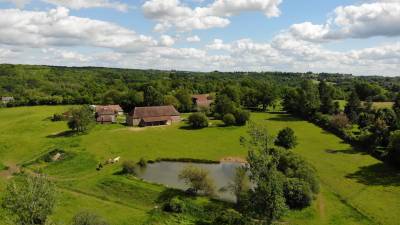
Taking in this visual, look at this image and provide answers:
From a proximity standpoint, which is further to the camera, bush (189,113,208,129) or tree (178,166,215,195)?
bush (189,113,208,129)

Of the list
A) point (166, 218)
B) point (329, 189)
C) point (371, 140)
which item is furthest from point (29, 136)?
point (371, 140)

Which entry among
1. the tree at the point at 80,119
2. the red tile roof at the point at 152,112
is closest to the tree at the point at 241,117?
the red tile roof at the point at 152,112

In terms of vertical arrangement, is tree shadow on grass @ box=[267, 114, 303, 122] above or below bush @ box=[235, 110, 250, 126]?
below

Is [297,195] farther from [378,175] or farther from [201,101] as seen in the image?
[201,101]

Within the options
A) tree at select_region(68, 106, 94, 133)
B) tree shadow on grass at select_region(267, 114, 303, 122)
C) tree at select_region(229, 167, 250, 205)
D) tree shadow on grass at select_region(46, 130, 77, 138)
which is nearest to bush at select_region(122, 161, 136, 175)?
tree at select_region(229, 167, 250, 205)

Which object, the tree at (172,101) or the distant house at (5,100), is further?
the distant house at (5,100)

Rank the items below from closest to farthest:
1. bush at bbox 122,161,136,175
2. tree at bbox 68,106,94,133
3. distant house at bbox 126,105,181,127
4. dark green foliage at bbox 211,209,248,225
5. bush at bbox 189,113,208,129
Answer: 1. dark green foliage at bbox 211,209,248,225
2. bush at bbox 122,161,136,175
3. tree at bbox 68,106,94,133
4. bush at bbox 189,113,208,129
5. distant house at bbox 126,105,181,127

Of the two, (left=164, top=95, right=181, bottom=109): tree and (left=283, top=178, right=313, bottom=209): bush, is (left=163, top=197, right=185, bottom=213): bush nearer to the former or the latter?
(left=283, top=178, right=313, bottom=209): bush

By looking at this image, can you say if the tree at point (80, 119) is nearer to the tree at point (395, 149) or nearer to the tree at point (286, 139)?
the tree at point (286, 139)
